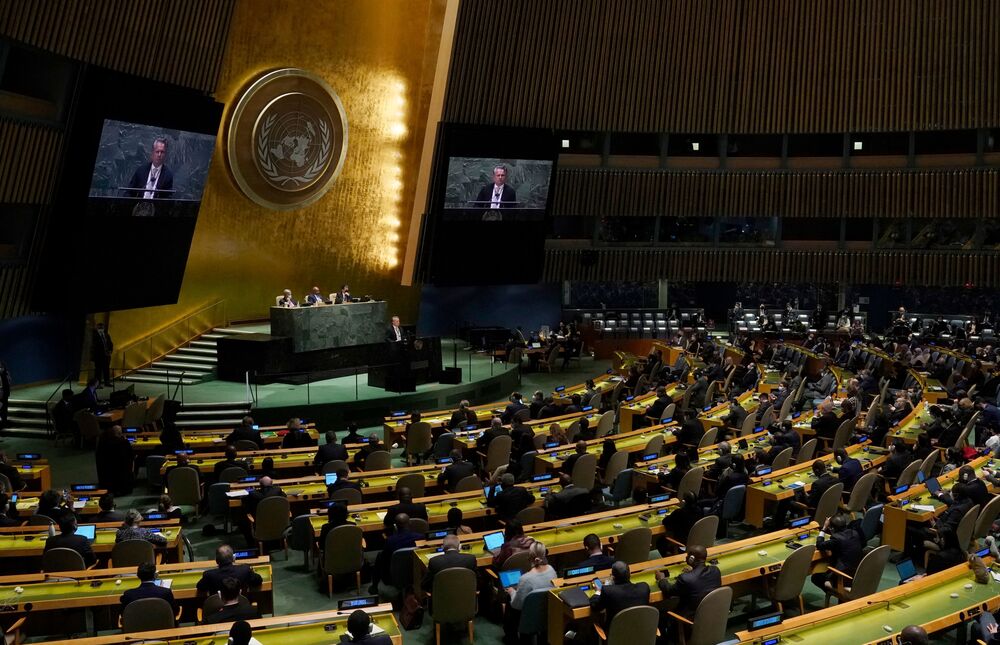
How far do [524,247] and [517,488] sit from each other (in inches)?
702

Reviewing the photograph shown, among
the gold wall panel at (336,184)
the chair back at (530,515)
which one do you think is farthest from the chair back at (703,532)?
the gold wall panel at (336,184)

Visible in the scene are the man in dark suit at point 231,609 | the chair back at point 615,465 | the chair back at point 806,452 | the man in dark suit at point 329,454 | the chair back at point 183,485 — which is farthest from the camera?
A: the chair back at point 806,452

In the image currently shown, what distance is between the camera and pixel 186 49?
20828 mm

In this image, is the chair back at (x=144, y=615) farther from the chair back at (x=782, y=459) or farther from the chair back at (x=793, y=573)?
the chair back at (x=782, y=459)

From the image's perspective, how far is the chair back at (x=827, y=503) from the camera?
1177 cm

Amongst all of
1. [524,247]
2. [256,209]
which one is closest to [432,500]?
[256,209]

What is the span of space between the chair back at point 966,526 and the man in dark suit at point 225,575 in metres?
7.20

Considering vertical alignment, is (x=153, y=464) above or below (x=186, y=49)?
below

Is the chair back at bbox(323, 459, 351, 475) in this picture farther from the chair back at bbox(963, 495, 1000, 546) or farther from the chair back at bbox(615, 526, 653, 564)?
the chair back at bbox(963, 495, 1000, 546)

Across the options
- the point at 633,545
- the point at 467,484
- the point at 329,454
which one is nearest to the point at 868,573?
the point at 633,545

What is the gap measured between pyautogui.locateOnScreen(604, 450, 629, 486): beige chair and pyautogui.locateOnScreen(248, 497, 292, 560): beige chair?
188 inches

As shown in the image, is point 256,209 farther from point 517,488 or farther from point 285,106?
point 517,488

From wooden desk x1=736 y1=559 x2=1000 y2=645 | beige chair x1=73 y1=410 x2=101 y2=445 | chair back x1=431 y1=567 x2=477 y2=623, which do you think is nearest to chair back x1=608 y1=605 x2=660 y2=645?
wooden desk x1=736 y1=559 x2=1000 y2=645

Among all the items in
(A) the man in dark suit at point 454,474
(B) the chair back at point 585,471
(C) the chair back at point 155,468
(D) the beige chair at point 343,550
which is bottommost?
(D) the beige chair at point 343,550
